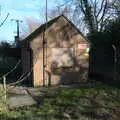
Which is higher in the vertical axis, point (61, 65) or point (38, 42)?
point (38, 42)

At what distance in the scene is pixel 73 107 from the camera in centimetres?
1205

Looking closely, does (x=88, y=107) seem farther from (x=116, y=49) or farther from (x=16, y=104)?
(x=116, y=49)

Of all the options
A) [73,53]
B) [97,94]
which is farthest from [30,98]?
[73,53]

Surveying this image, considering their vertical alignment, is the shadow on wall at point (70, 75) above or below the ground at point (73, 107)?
above

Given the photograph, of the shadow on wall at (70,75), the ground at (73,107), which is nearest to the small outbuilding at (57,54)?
the shadow on wall at (70,75)

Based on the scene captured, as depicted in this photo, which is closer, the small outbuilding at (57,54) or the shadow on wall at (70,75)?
the small outbuilding at (57,54)

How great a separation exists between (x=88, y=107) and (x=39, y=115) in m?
2.04

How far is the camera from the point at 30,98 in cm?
1425

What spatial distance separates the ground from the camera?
10.9 meters

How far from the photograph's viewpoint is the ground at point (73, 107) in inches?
431

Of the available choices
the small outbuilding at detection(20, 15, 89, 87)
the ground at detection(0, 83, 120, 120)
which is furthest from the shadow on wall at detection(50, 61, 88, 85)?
the ground at detection(0, 83, 120, 120)

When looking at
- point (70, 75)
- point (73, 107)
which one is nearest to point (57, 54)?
point (70, 75)

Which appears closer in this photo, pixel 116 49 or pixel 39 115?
pixel 39 115

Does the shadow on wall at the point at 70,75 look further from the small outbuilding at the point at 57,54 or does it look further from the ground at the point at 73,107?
the ground at the point at 73,107
